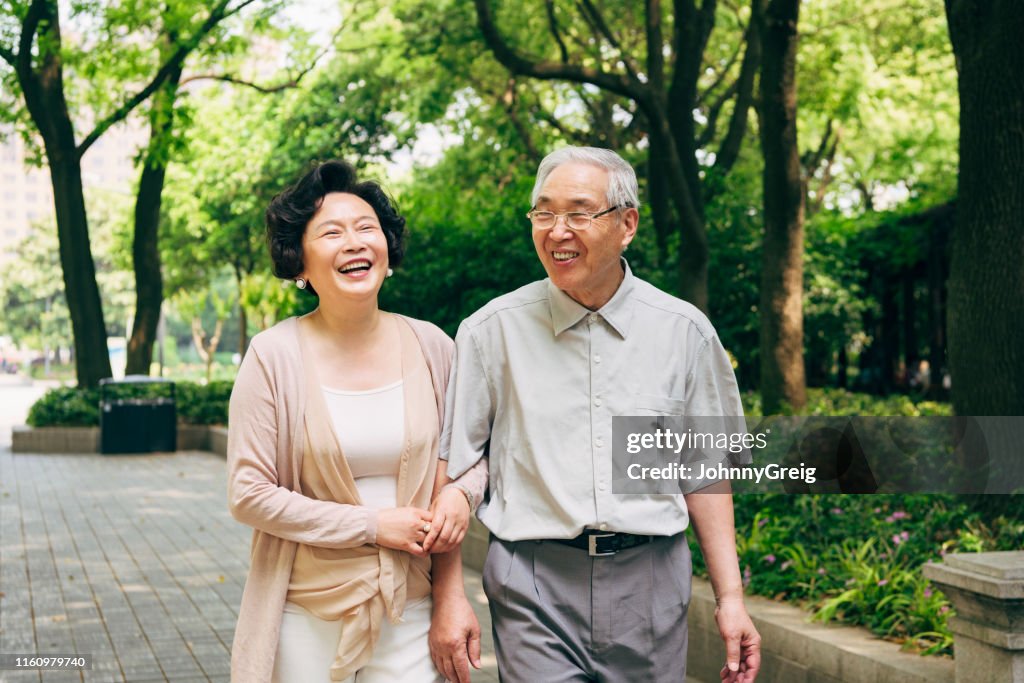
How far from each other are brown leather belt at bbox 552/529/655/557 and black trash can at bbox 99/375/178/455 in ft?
54.4

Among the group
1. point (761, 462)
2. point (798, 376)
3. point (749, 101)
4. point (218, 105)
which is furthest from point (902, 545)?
point (218, 105)

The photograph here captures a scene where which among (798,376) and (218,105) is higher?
(218,105)

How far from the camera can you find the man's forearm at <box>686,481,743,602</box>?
9.83 feet

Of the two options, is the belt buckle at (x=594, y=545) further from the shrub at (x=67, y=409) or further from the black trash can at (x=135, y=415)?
the shrub at (x=67, y=409)

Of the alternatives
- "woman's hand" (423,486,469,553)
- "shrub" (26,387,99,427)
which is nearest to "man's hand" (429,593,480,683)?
"woman's hand" (423,486,469,553)

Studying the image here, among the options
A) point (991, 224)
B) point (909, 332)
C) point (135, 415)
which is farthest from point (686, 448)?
point (909, 332)

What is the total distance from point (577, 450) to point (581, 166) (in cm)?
72

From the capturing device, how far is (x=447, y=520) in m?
2.86

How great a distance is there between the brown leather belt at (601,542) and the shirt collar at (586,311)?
0.51 meters

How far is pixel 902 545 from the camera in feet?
19.6

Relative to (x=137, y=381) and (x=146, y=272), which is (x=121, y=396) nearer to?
(x=137, y=381)

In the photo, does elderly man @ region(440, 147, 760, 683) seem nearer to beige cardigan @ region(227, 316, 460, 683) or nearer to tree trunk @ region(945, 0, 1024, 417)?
beige cardigan @ region(227, 316, 460, 683)

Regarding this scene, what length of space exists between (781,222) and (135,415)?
38.1ft

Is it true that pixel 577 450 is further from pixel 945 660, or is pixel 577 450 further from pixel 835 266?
pixel 835 266
